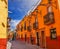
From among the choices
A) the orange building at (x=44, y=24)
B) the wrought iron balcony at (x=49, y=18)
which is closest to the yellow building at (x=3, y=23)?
the orange building at (x=44, y=24)

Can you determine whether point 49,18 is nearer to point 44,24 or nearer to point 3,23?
point 44,24

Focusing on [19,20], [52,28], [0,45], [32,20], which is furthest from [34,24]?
[0,45]

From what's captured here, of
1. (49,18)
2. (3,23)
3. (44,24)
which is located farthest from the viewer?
(44,24)

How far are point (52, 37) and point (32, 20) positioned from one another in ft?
2.60

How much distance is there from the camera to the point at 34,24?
4.98m

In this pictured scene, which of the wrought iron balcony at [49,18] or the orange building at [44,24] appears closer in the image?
the orange building at [44,24]

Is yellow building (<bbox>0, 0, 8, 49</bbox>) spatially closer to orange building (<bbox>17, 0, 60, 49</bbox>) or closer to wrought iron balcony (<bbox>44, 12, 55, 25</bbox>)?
orange building (<bbox>17, 0, 60, 49</bbox>)

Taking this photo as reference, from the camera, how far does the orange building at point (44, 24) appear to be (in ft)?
15.4

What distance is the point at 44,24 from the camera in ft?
16.7

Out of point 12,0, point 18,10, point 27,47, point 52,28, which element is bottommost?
point 27,47

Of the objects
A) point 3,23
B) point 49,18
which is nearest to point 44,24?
point 49,18

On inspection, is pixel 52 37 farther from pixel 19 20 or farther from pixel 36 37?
pixel 19 20

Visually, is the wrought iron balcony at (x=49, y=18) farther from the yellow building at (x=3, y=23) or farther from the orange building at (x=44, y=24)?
the yellow building at (x=3, y=23)

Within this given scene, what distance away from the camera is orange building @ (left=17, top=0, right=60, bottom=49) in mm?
4703
